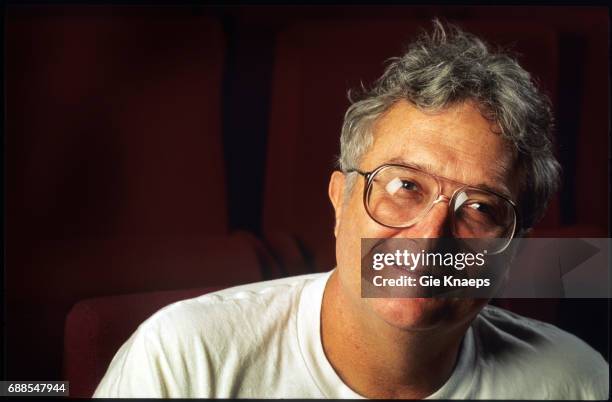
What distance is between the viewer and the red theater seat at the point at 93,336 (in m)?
0.74

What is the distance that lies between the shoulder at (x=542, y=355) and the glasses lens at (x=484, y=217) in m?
0.15

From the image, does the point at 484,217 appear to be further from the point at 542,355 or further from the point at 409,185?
the point at 542,355

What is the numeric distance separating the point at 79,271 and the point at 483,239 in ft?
1.67

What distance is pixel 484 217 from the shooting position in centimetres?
73

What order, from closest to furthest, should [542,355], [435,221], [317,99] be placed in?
[435,221], [542,355], [317,99]

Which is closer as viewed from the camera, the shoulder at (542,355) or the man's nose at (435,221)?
the man's nose at (435,221)

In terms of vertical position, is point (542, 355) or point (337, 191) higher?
point (337, 191)

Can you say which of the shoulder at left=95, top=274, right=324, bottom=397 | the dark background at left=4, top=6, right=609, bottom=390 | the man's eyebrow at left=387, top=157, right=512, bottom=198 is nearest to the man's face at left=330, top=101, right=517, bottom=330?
the man's eyebrow at left=387, top=157, right=512, bottom=198

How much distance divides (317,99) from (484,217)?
36 centimetres

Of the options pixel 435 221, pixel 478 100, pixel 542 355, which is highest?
pixel 478 100

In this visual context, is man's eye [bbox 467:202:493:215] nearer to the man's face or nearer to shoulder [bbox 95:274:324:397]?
the man's face

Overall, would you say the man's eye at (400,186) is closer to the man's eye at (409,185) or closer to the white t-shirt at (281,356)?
the man's eye at (409,185)

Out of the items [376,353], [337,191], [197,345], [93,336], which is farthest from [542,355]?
[93,336]

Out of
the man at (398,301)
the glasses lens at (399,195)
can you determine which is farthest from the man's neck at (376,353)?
the glasses lens at (399,195)
